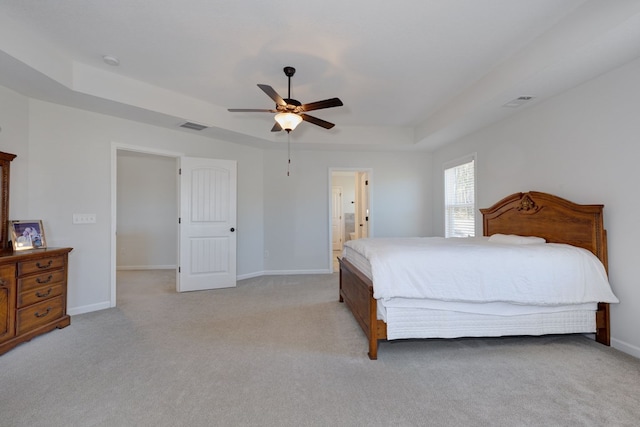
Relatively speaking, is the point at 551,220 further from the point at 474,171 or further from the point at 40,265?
the point at 40,265

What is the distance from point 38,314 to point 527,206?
5.13 meters

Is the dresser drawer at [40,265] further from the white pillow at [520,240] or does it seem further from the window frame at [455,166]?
the window frame at [455,166]

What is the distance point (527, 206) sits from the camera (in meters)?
3.35

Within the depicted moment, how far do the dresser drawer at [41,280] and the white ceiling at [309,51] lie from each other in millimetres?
1832

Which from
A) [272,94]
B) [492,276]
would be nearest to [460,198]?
[492,276]

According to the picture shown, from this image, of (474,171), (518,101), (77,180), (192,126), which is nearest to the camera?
(518,101)

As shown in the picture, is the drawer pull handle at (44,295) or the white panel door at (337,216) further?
the white panel door at (337,216)

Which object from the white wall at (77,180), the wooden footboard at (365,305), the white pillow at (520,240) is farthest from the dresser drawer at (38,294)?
the white pillow at (520,240)

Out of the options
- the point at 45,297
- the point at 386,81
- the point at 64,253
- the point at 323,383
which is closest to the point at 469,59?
the point at 386,81

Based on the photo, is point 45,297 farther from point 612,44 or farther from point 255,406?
point 612,44

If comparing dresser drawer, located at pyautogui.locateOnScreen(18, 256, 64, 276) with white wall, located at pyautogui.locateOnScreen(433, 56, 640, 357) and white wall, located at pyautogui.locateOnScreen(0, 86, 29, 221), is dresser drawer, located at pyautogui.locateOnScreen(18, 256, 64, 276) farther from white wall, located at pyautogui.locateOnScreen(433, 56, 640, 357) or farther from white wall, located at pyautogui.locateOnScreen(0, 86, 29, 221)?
white wall, located at pyautogui.locateOnScreen(433, 56, 640, 357)

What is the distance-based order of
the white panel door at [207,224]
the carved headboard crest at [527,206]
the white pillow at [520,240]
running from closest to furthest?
the white pillow at [520,240]
the carved headboard crest at [527,206]
the white panel door at [207,224]

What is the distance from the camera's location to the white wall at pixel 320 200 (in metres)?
5.53

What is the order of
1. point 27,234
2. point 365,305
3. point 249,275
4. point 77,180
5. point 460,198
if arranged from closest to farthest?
point 365,305 < point 27,234 < point 77,180 < point 460,198 < point 249,275
